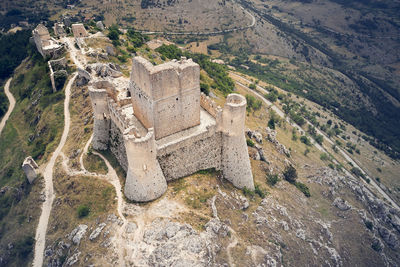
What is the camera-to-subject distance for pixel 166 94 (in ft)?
128

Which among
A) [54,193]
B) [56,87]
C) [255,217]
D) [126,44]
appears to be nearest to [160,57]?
[126,44]

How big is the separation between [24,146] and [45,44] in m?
31.4

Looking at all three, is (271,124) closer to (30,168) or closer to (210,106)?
(210,106)

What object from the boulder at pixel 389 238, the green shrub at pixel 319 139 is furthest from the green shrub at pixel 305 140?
the boulder at pixel 389 238

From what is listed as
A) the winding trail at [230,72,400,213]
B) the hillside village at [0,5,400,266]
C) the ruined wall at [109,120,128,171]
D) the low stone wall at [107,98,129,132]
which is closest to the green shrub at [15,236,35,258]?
the hillside village at [0,5,400,266]

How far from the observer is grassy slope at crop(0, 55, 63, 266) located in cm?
4972

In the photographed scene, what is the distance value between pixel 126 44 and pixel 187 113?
54375 millimetres

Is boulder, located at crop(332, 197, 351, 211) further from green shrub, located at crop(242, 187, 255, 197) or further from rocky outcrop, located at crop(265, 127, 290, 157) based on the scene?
green shrub, located at crop(242, 187, 255, 197)

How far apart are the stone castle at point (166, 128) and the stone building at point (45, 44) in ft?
131

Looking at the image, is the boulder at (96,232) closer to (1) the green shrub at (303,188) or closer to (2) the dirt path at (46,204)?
(2) the dirt path at (46,204)

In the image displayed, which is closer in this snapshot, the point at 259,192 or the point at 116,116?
the point at 116,116

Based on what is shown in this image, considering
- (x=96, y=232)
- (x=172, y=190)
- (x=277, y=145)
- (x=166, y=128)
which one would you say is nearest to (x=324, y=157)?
(x=277, y=145)

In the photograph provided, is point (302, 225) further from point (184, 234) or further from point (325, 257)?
point (184, 234)

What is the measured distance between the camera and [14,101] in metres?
80.8
